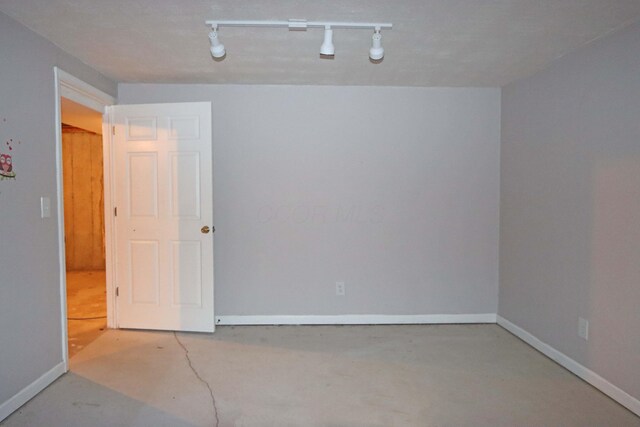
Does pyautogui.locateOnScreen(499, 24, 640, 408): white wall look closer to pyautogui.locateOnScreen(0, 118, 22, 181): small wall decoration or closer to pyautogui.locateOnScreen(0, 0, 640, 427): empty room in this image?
pyautogui.locateOnScreen(0, 0, 640, 427): empty room

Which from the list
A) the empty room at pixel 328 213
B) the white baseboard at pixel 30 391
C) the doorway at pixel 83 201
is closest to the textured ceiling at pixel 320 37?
the empty room at pixel 328 213

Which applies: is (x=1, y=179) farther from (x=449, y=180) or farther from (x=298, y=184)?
(x=449, y=180)

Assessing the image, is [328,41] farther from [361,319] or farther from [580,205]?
[361,319]

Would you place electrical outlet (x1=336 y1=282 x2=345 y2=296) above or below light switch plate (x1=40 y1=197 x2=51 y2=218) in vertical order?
below

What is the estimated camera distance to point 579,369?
257 cm

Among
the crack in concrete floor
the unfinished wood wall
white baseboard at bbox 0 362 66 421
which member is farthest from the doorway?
white baseboard at bbox 0 362 66 421

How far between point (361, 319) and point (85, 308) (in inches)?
119

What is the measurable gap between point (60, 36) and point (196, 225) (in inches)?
64.7

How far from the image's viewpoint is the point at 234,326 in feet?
11.5

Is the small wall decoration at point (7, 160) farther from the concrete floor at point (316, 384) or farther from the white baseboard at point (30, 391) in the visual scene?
the concrete floor at point (316, 384)

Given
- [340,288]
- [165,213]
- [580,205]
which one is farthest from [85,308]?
[580,205]

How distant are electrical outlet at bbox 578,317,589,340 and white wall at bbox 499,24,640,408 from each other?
3 cm

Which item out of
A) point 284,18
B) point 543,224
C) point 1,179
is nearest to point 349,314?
point 543,224

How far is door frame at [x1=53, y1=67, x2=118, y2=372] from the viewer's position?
255 centimetres
